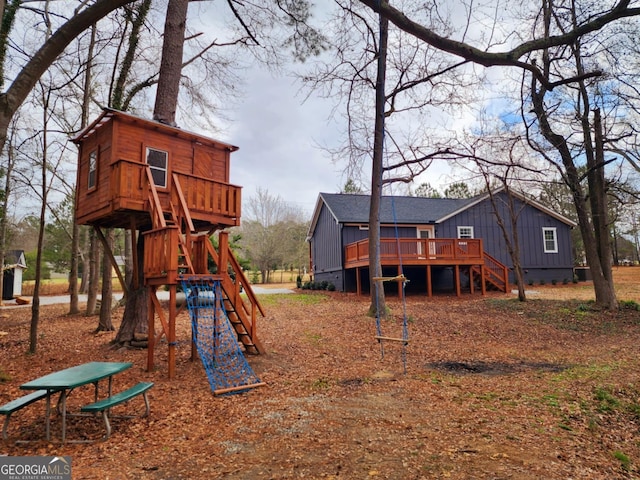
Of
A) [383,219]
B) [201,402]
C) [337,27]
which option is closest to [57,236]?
[383,219]

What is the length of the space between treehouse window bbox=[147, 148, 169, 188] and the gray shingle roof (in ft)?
44.3

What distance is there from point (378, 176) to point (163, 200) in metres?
6.61

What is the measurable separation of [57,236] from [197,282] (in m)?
32.9

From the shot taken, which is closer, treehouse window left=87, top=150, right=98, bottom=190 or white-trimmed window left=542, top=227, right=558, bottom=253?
treehouse window left=87, top=150, right=98, bottom=190

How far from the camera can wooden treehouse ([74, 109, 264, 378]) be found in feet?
23.3

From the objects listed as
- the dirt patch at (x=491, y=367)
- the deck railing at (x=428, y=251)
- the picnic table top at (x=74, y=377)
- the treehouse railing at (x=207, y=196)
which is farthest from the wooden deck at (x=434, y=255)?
the picnic table top at (x=74, y=377)

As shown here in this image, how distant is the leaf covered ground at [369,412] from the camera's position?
11.6ft

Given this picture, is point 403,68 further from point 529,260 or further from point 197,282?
point 529,260

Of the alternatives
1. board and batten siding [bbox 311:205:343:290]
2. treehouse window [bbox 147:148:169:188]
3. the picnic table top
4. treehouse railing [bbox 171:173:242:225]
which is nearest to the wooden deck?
board and batten siding [bbox 311:205:343:290]

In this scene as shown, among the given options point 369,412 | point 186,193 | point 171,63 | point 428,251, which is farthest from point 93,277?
point 428,251

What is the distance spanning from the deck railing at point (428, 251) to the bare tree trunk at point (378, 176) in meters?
5.46

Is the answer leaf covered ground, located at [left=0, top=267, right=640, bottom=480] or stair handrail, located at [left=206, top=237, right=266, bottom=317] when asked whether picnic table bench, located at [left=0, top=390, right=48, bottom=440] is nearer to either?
leaf covered ground, located at [left=0, top=267, right=640, bottom=480]

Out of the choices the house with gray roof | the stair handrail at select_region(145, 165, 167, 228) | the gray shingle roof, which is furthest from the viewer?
the gray shingle roof

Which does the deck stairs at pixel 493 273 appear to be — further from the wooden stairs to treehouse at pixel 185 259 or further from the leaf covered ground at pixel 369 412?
the wooden stairs to treehouse at pixel 185 259
